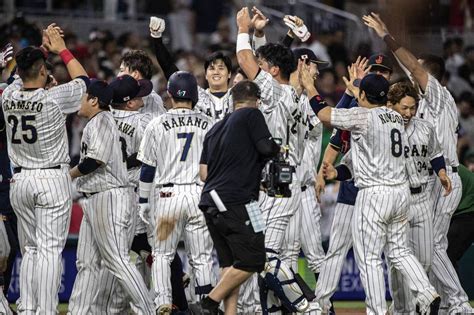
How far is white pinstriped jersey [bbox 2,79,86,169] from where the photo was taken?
10.8 metres

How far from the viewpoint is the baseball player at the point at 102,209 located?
440 inches

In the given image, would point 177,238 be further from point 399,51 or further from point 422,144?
point 399,51

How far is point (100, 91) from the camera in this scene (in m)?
11.3

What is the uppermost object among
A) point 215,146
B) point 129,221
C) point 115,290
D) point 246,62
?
point 246,62

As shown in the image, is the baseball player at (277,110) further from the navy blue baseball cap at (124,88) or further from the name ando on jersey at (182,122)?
the navy blue baseball cap at (124,88)

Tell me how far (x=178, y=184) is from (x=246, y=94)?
4.28 feet

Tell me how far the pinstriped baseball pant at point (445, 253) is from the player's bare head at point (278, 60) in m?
2.02

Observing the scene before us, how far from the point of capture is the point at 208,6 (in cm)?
2383

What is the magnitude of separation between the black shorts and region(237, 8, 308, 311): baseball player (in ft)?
3.32

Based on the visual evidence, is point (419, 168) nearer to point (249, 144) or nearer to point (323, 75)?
point (249, 144)

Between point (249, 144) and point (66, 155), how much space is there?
1.87 metres

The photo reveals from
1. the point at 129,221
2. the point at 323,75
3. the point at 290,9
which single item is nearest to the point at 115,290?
the point at 129,221

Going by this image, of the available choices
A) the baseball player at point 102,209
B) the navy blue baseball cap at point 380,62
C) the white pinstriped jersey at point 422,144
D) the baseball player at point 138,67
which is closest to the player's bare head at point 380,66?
the navy blue baseball cap at point 380,62

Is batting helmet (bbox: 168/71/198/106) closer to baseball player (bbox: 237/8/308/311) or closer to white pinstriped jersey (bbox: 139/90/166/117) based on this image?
baseball player (bbox: 237/8/308/311)
